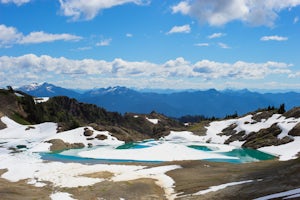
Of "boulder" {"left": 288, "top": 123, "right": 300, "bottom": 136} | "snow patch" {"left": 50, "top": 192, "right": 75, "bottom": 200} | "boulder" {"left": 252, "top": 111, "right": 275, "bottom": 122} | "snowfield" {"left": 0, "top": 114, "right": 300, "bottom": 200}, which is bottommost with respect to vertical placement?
"snow patch" {"left": 50, "top": 192, "right": 75, "bottom": 200}

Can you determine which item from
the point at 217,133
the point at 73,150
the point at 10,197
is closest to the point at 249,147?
the point at 217,133

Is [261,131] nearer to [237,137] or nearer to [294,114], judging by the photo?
[237,137]

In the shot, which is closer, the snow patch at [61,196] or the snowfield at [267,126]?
the snow patch at [61,196]

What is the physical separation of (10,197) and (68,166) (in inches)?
1294

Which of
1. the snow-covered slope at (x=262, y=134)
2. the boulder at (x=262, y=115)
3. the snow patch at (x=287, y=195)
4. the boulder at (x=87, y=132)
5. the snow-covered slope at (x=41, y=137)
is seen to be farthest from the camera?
the boulder at (x=262, y=115)

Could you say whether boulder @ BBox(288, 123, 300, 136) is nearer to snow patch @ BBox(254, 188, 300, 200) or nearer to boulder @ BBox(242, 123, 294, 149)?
Result: boulder @ BBox(242, 123, 294, 149)

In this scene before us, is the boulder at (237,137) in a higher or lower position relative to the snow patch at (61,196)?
higher

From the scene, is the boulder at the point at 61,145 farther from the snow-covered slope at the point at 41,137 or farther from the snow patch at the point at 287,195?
the snow patch at the point at 287,195

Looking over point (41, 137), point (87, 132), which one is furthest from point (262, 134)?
point (41, 137)

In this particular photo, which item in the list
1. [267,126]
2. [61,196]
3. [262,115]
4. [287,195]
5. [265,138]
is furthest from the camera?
[262,115]

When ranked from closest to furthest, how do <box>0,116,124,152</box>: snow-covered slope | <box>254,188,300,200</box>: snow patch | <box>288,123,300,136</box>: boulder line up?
<box>254,188,300,200</box>: snow patch
<box>288,123,300,136</box>: boulder
<box>0,116,124,152</box>: snow-covered slope

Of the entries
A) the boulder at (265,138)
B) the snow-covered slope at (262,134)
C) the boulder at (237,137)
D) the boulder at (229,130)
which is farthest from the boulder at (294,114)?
the boulder at (229,130)

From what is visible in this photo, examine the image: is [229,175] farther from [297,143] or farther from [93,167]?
[297,143]

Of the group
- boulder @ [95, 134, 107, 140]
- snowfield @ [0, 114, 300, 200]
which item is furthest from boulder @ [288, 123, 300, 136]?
boulder @ [95, 134, 107, 140]
